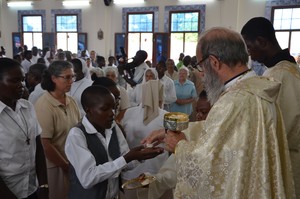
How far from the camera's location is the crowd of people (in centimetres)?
150

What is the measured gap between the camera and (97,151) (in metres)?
1.91

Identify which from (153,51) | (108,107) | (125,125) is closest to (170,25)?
(153,51)

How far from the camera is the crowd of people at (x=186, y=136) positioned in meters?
1.50

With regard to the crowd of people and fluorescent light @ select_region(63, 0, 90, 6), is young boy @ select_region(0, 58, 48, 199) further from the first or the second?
fluorescent light @ select_region(63, 0, 90, 6)

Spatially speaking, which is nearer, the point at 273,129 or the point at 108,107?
the point at 273,129

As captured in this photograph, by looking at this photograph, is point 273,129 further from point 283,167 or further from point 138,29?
point 138,29

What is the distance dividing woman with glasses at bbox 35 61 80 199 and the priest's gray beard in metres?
1.35

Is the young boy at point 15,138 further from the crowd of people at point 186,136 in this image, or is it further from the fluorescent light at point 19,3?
the fluorescent light at point 19,3

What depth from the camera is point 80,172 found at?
1.81m

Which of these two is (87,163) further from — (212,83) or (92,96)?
(212,83)

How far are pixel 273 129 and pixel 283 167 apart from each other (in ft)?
0.95

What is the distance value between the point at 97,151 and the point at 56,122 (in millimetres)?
788

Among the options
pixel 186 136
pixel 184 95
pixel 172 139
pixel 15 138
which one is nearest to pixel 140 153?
pixel 172 139

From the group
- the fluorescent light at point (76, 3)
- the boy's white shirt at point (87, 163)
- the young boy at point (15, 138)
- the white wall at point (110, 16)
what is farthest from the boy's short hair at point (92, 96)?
the fluorescent light at point (76, 3)
